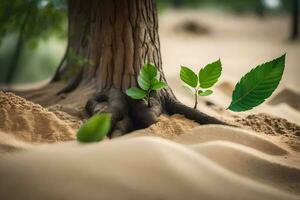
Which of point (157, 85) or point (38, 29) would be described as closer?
point (157, 85)

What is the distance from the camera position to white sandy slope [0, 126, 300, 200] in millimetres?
1812

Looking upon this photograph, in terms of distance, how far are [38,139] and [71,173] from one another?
74 cm

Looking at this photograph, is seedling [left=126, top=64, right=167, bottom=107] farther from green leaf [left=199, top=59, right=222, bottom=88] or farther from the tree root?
green leaf [left=199, top=59, right=222, bottom=88]

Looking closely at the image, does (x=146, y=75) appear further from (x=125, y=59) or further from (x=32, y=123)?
(x=32, y=123)

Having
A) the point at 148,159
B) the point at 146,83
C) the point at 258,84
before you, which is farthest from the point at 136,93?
the point at 148,159

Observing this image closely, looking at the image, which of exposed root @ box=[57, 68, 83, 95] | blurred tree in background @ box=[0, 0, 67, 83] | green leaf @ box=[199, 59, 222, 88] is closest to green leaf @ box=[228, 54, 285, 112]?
green leaf @ box=[199, 59, 222, 88]

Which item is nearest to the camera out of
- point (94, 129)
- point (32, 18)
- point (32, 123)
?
point (94, 129)

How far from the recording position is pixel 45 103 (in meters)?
3.63

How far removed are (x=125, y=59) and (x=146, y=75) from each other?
1.36 ft

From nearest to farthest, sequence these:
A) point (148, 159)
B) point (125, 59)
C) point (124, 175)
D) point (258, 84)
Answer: point (124, 175) < point (148, 159) < point (258, 84) < point (125, 59)

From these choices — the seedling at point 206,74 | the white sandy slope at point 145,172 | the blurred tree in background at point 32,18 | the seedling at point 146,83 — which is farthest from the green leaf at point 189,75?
the blurred tree in background at point 32,18

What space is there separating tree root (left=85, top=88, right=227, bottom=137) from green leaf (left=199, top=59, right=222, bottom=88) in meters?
0.24

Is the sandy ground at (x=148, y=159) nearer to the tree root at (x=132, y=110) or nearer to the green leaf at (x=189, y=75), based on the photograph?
the tree root at (x=132, y=110)

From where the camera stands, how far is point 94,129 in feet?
7.61
